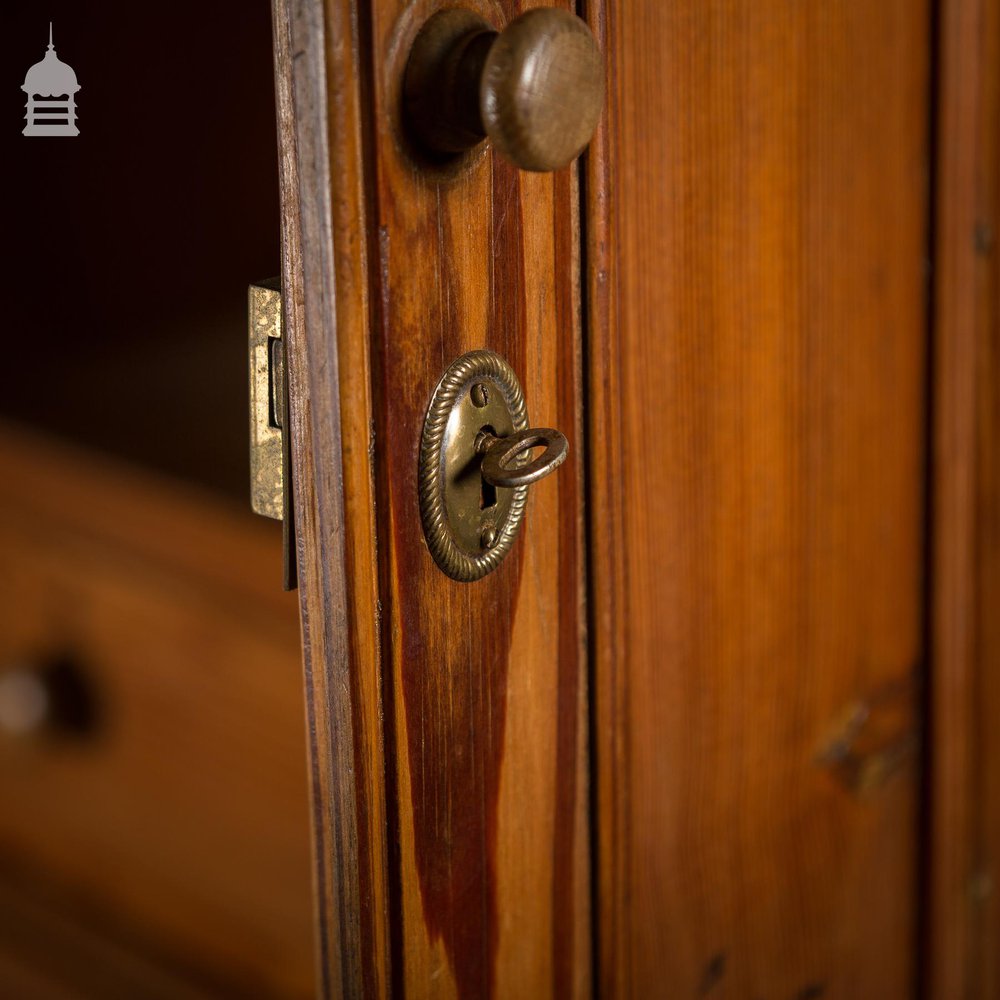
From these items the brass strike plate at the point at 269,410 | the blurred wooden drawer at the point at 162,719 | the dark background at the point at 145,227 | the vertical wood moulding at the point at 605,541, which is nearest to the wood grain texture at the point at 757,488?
the vertical wood moulding at the point at 605,541

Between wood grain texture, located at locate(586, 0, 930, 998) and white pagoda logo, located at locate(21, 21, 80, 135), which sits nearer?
wood grain texture, located at locate(586, 0, 930, 998)

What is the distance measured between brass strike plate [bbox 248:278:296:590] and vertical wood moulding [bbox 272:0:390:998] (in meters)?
0.03

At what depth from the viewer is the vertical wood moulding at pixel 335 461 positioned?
0.97 feet

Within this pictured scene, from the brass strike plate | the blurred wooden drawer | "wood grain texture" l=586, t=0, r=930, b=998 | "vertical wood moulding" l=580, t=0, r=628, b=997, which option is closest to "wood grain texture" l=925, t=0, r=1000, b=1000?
"wood grain texture" l=586, t=0, r=930, b=998

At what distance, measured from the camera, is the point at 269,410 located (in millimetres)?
371

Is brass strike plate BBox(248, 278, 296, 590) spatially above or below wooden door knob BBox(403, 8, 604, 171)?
below

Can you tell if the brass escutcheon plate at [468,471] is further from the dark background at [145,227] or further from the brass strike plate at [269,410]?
the dark background at [145,227]

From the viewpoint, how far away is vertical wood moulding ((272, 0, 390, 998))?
0.97 ft

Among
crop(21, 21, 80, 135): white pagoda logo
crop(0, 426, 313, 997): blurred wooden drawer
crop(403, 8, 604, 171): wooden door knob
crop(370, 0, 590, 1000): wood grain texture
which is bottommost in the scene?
crop(0, 426, 313, 997): blurred wooden drawer

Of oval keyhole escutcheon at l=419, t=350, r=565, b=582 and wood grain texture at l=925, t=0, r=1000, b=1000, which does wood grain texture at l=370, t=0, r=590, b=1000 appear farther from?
wood grain texture at l=925, t=0, r=1000, b=1000

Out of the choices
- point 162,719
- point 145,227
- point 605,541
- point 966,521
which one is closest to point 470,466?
point 605,541

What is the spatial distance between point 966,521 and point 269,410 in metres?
0.49

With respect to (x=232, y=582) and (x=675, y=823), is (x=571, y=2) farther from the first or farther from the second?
(x=232, y=582)

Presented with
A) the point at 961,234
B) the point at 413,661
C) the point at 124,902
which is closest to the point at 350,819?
the point at 413,661
